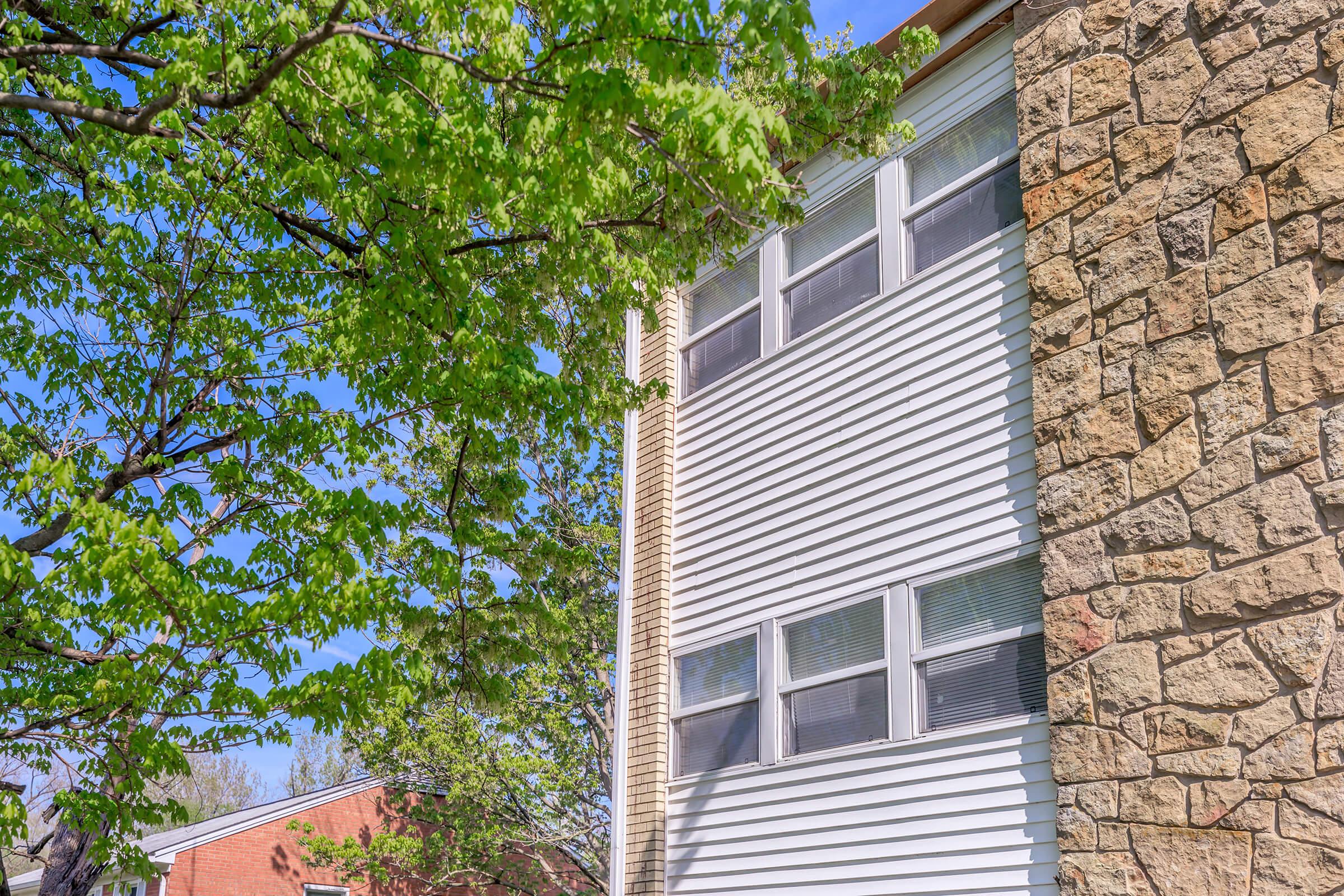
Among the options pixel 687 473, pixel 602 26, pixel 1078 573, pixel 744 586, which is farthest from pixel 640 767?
pixel 602 26

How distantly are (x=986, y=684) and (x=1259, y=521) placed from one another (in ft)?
6.13

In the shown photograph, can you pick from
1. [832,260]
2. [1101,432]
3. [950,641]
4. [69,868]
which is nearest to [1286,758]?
[1101,432]

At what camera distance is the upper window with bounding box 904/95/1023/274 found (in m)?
7.48

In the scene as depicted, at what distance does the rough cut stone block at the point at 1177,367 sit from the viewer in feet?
18.8

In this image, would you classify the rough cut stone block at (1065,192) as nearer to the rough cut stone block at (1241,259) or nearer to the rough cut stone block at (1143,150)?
the rough cut stone block at (1143,150)

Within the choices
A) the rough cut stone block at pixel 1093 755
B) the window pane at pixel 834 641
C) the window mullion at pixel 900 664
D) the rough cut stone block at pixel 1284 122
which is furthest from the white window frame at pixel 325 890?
the rough cut stone block at pixel 1284 122

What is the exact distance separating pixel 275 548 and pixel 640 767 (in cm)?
328

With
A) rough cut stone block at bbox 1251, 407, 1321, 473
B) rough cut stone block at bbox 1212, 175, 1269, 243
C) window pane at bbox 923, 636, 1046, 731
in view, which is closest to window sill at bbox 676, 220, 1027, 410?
rough cut stone block at bbox 1212, 175, 1269, 243

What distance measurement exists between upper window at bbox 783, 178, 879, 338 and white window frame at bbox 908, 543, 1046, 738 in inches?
91.4

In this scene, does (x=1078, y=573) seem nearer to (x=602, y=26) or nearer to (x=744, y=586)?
(x=744, y=586)

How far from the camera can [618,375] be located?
9.34 metres

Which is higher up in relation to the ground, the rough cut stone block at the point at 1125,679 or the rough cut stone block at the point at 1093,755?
the rough cut stone block at the point at 1125,679

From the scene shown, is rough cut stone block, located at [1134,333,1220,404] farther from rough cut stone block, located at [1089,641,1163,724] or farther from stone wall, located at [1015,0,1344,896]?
rough cut stone block, located at [1089,641,1163,724]

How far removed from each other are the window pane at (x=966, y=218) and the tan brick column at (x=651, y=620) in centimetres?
205
